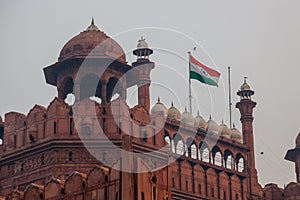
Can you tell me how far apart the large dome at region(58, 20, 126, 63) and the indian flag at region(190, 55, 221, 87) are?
4966 millimetres

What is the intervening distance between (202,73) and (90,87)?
6.54 metres

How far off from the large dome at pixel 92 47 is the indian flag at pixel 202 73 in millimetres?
4966

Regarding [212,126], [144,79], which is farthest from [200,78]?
[212,126]

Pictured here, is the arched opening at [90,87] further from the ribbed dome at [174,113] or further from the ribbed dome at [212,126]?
the ribbed dome at [212,126]

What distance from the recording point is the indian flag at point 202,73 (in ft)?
135

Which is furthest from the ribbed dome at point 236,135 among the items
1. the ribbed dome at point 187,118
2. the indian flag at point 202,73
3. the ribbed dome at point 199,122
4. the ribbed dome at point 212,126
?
the indian flag at point 202,73

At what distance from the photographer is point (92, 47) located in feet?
119

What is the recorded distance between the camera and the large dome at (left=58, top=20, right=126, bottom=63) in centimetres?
3622

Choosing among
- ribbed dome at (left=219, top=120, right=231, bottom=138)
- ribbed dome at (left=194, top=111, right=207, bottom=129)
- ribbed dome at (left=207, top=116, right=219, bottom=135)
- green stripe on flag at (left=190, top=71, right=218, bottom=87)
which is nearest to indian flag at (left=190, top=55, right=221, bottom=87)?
green stripe on flag at (left=190, top=71, right=218, bottom=87)

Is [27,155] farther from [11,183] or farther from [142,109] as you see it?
[142,109]

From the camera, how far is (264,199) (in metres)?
41.4

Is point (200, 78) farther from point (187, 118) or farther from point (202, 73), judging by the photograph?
point (187, 118)

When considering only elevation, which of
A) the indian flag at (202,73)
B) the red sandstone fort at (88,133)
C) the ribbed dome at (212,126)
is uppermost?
the indian flag at (202,73)

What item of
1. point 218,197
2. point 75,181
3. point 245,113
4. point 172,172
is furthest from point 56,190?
point 245,113
